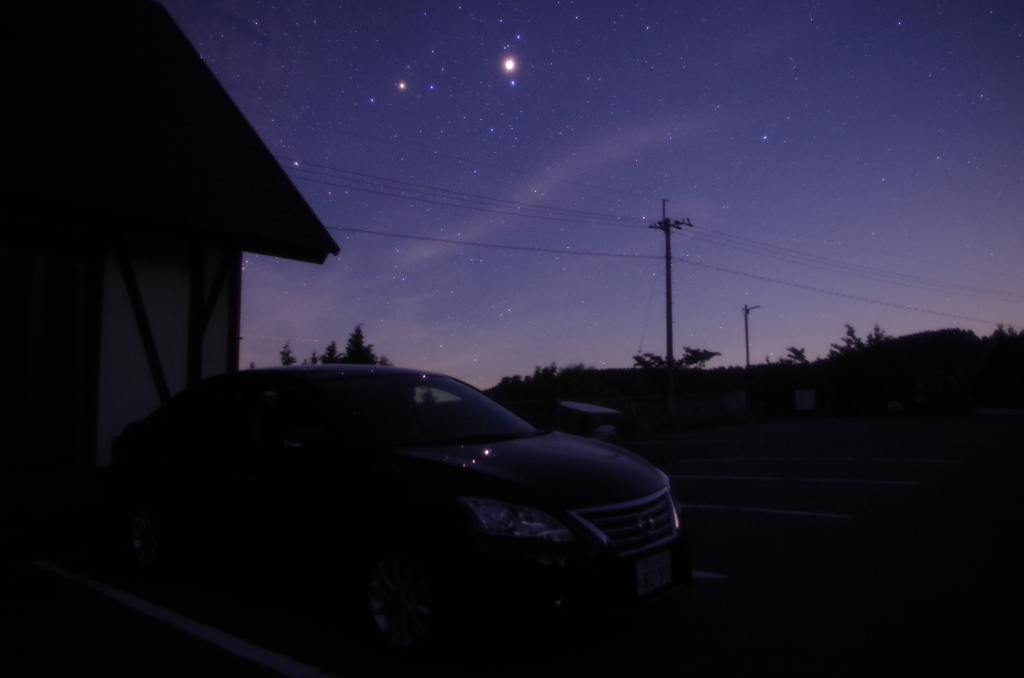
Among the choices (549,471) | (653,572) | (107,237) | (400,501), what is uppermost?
(107,237)

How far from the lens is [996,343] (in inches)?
2100

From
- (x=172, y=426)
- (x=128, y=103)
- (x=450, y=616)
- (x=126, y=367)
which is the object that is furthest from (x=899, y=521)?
(x=128, y=103)

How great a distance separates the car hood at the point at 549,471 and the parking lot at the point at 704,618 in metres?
0.60

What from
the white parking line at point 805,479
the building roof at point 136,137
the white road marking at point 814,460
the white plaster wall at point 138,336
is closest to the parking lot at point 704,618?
the white plaster wall at point 138,336

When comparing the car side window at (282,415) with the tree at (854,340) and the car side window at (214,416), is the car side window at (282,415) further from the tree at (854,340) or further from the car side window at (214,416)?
the tree at (854,340)

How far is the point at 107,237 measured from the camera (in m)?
7.53

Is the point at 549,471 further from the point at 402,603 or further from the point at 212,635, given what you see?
the point at 212,635

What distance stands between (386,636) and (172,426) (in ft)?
8.95

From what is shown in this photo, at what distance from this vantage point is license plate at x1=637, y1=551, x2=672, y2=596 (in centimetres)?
357

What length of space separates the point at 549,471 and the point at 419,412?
1.20 m

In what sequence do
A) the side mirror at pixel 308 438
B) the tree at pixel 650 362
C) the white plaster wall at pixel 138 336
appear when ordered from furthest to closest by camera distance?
the tree at pixel 650 362
the white plaster wall at pixel 138 336
the side mirror at pixel 308 438

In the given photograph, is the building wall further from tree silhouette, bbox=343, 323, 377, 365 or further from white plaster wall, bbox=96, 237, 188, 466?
tree silhouette, bbox=343, 323, 377, 365

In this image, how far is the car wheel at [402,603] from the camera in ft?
11.4

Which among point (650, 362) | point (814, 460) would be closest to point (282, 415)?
point (814, 460)
